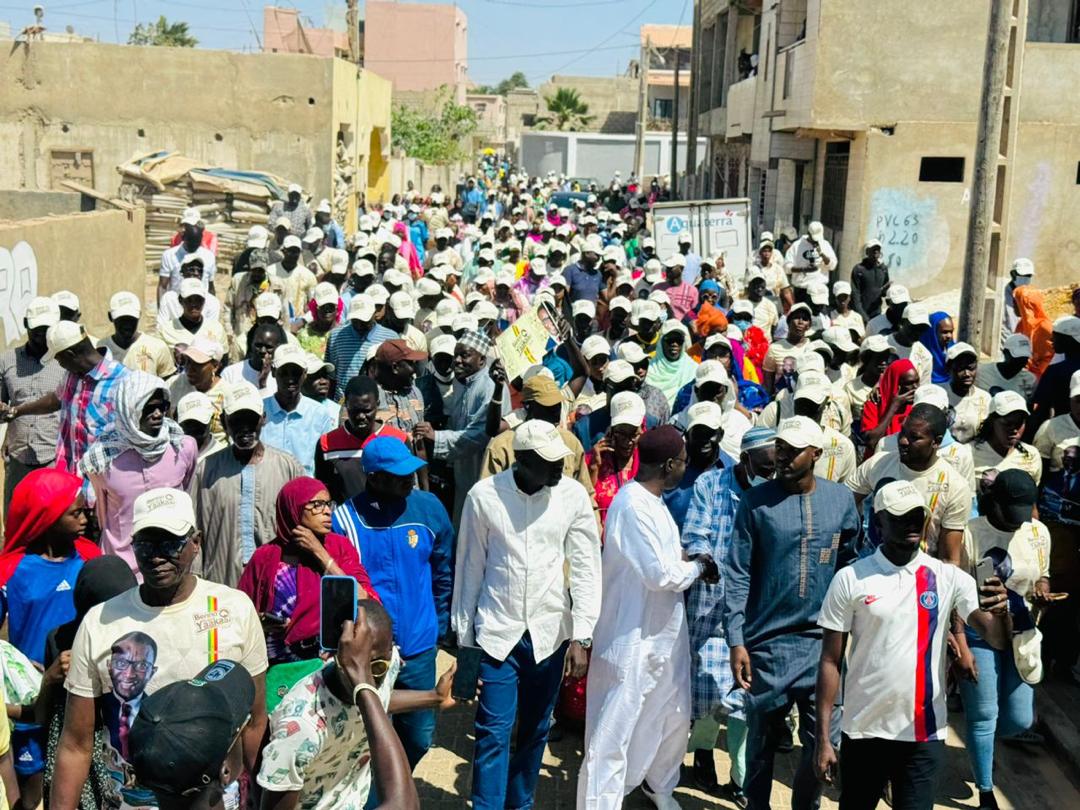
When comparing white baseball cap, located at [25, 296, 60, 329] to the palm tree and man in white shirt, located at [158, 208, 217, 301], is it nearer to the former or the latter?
man in white shirt, located at [158, 208, 217, 301]

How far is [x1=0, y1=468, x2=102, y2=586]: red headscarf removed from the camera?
14.0 feet

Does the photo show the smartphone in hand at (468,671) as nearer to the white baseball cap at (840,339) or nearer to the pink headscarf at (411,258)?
the white baseball cap at (840,339)

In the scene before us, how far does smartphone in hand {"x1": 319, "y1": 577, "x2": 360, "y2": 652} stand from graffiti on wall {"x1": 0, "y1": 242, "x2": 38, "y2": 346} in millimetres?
7344

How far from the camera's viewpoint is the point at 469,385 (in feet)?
24.3

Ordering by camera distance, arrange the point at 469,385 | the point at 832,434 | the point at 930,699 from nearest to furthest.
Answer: the point at 930,699, the point at 832,434, the point at 469,385

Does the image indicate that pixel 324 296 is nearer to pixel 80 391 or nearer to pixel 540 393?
pixel 80 391

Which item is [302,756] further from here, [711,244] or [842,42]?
[842,42]

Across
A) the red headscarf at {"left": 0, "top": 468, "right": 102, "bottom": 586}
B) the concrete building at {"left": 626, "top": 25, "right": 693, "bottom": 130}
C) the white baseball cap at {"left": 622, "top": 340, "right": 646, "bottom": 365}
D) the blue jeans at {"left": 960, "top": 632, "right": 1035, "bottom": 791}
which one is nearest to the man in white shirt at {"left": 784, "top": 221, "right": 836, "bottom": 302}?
the white baseball cap at {"left": 622, "top": 340, "right": 646, "bottom": 365}

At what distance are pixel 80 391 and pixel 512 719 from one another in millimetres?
3011

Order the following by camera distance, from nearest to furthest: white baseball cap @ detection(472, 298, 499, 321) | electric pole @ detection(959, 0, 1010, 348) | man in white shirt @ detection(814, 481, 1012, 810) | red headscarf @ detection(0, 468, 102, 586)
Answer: red headscarf @ detection(0, 468, 102, 586) → man in white shirt @ detection(814, 481, 1012, 810) → white baseball cap @ detection(472, 298, 499, 321) → electric pole @ detection(959, 0, 1010, 348)

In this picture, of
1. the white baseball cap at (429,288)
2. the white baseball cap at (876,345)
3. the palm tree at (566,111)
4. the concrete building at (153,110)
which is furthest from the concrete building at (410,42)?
the white baseball cap at (876,345)

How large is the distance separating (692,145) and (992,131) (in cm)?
2034

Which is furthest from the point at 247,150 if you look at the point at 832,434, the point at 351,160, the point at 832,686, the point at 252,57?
the point at 832,686

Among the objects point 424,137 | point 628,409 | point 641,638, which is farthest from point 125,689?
point 424,137
